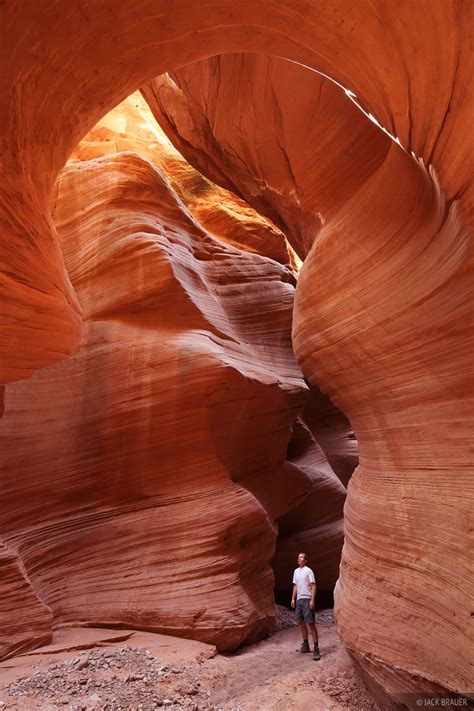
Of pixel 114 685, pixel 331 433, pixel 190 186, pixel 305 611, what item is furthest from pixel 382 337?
pixel 190 186

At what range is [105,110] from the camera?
3775mm

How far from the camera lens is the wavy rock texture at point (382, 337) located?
371cm

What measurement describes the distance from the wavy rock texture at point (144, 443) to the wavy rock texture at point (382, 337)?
234cm

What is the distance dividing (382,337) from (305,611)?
3792 mm

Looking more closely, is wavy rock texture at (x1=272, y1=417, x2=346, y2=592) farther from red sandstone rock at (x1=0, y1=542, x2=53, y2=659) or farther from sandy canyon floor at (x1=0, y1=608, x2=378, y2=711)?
red sandstone rock at (x1=0, y1=542, x2=53, y2=659)

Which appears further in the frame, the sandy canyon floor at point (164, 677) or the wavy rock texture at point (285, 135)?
the wavy rock texture at point (285, 135)

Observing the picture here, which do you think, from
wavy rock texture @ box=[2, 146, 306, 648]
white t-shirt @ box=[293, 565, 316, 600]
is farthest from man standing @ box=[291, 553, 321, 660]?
wavy rock texture @ box=[2, 146, 306, 648]

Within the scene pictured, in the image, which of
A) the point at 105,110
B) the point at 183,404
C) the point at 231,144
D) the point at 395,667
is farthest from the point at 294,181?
the point at 395,667

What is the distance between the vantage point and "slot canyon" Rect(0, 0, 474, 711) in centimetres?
304

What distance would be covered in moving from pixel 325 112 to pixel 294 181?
2.88 ft

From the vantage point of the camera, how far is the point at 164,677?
5.29m

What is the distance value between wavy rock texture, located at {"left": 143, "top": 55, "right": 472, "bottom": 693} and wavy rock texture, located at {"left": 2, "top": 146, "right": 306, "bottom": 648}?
7.68 feet

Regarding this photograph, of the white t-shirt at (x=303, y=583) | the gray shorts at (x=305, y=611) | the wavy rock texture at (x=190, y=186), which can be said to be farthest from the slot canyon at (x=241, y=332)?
the wavy rock texture at (x=190, y=186)

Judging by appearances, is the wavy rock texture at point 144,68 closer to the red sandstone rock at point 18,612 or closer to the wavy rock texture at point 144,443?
the red sandstone rock at point 18,612
